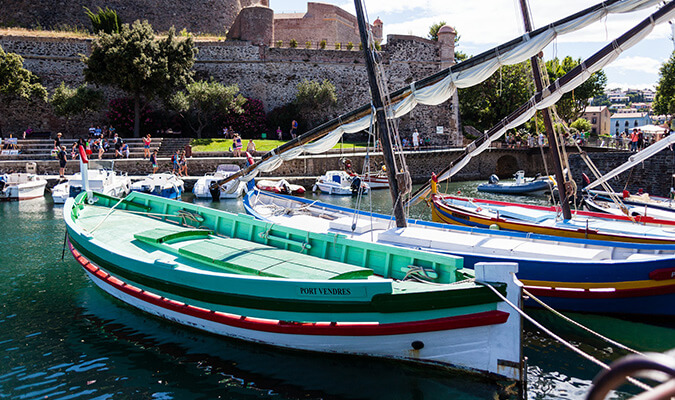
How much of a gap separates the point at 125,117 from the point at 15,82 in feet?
22.5

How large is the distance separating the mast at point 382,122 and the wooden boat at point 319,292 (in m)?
1.98

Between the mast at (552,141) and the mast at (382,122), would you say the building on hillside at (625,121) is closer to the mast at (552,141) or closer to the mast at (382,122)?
the mast at (552,141)

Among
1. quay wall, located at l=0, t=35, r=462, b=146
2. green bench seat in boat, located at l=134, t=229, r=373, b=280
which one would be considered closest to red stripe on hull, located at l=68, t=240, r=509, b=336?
green bench seat in boat, located at l=134, t=229, r=373, b=280

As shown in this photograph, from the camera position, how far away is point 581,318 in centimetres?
898

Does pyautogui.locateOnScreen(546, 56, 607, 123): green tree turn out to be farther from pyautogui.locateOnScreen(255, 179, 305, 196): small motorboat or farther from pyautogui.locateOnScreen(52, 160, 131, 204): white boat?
pyautogui.locateOnScreen(52, 160, 131, 204): white boat

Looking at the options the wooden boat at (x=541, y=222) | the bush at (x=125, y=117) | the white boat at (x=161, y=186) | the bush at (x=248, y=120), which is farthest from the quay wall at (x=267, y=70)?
the wooden boat at (x=541, y=222)

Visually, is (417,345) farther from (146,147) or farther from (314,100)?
(314,100)

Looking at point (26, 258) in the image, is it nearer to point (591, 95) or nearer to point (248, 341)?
point (248, 341)

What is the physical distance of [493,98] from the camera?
45062 mm

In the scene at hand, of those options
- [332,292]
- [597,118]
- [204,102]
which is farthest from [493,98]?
[597,118]

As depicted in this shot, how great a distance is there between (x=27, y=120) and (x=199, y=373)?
3662cm

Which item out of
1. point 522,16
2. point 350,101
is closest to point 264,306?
point 522,16

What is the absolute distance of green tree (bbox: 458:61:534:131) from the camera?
44.0m

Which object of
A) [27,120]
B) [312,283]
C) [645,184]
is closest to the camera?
[312,283]
